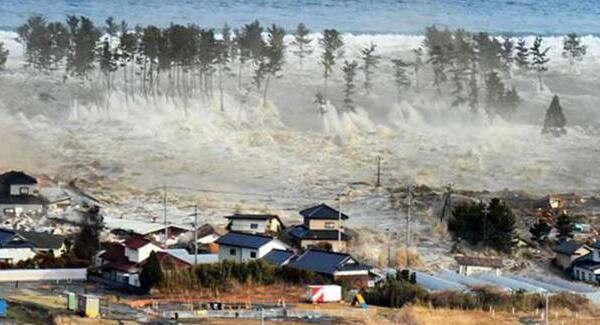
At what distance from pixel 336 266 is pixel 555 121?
10301mm

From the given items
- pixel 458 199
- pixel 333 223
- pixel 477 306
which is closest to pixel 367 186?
pixel 458 199

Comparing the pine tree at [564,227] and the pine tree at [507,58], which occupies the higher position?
the pine tree at [507,58]

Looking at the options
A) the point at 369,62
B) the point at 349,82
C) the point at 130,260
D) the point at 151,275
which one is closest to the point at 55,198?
the point at 130,260

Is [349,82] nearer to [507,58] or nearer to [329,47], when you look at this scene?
[329,47]

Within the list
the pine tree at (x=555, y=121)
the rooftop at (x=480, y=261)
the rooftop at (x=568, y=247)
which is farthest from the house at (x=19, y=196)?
the pine tree at (x=555, y=121)

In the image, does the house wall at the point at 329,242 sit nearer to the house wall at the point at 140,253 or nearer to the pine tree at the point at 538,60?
the house wall at the point at 140,253

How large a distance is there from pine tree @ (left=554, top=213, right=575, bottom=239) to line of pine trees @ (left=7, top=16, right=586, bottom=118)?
6.67m

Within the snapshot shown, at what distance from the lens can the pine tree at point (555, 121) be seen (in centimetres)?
2444

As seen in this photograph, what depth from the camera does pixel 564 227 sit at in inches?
720

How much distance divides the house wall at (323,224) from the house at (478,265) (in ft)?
5.25

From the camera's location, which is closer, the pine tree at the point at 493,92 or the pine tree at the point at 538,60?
the pine tree at the point at 493,92

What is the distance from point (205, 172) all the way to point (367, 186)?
232 cm

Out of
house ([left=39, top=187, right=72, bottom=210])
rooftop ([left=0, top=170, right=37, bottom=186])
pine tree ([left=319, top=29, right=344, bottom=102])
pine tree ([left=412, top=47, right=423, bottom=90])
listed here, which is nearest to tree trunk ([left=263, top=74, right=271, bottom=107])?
pine tree ([left=319, top=29, right=344, bottom=102])

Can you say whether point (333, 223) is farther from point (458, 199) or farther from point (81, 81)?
point (81, 81)
